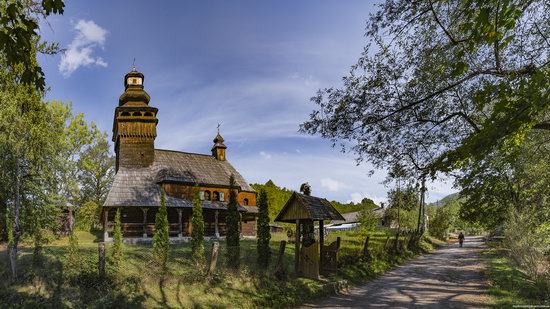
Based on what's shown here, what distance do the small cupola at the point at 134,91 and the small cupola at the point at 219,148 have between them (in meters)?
9.53

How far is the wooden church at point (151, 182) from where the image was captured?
3247 cm

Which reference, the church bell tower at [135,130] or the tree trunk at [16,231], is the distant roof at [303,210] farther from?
the church bell tower at [135,130]

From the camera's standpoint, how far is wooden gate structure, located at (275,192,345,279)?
15594 mm

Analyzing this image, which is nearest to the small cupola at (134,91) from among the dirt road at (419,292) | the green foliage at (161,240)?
the green foliage at (161,240)

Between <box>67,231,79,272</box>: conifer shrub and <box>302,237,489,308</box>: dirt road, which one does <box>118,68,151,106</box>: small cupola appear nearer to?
<box>67,231,79,272</box>: conifer shrub

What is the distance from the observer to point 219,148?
147 ft

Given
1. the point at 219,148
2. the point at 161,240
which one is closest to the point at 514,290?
the point at 161,240

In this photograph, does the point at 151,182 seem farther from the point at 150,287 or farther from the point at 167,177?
the point at 150,287

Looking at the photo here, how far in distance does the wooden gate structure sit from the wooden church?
16.7 m

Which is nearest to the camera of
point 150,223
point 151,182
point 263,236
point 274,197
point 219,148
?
point 263,236

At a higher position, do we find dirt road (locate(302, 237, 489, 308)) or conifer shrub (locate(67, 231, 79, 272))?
conifer shrub (locate(67, 231, 79, 272))

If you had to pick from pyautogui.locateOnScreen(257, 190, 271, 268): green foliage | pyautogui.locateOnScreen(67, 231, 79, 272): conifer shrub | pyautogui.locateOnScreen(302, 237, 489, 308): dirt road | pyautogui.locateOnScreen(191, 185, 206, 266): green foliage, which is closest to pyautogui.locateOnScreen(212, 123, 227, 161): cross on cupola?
pyautogui.locateOnScreen(191, 185, 206, 266): green foliage

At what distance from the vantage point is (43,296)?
1147 cm

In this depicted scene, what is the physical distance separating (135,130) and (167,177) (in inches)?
237
